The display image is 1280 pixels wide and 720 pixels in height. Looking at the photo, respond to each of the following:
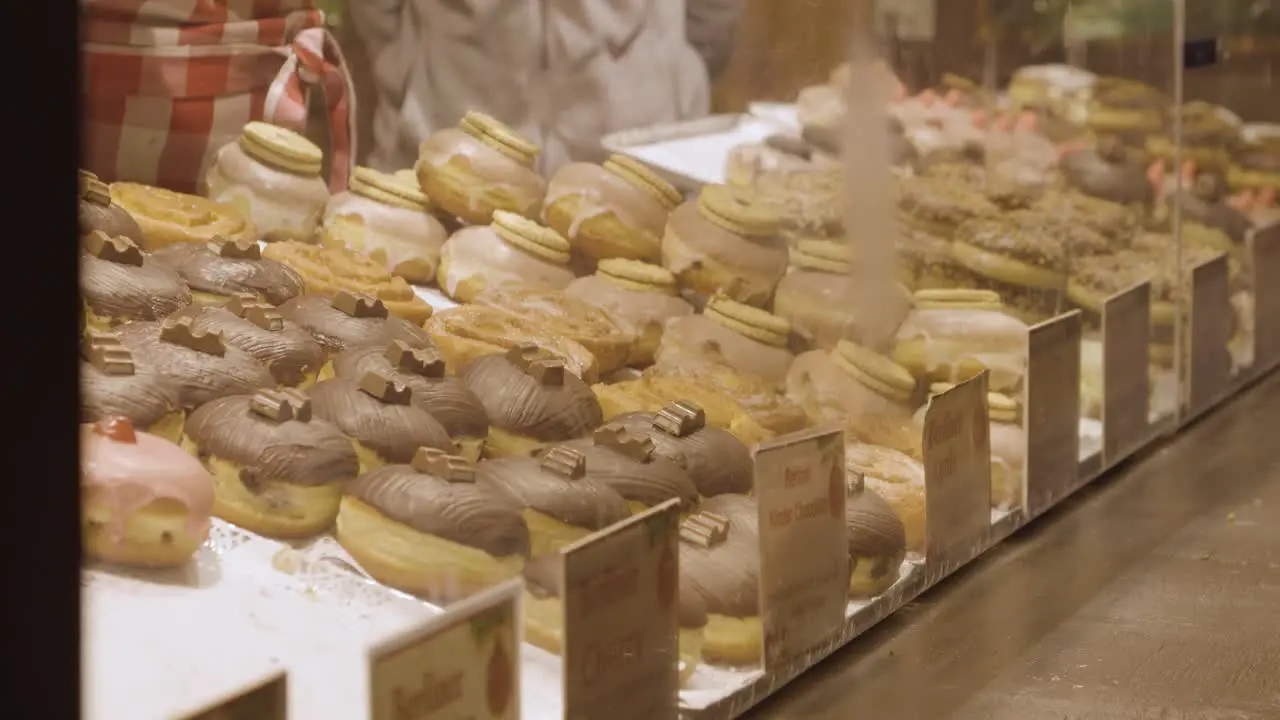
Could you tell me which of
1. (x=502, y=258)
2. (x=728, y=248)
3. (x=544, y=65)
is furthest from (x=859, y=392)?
(x=544, y=65)

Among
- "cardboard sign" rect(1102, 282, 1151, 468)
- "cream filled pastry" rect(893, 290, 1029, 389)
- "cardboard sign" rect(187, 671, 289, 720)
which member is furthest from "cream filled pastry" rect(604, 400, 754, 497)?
"cardboard sign" rect(1102, 282, 1151, 468)

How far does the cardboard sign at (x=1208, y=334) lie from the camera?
2596 mm

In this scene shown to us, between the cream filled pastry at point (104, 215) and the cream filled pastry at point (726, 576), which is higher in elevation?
the cream filled pastry at point (104, 215)

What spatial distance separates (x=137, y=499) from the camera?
1016 mm

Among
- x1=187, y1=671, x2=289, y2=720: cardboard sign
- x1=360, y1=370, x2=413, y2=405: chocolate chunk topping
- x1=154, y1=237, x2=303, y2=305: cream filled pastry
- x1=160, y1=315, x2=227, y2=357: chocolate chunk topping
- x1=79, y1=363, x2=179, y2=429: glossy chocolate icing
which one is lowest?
x1=187, y1=671, x2=289, y2=720: cardboard sign

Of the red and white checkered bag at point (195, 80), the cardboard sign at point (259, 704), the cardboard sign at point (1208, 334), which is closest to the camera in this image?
the cardboard sign at point (259, 704)

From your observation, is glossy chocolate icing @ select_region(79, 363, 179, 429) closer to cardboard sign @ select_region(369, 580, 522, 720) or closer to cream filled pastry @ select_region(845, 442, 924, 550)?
cardboard sign @ select_region(369, 580, 522, 720)

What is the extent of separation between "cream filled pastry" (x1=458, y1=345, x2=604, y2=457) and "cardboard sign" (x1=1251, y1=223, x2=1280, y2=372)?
189 cm

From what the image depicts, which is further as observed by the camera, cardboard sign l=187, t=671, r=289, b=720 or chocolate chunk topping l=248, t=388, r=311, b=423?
chocolate chunk topping l=248, t=388, r=311, b=423

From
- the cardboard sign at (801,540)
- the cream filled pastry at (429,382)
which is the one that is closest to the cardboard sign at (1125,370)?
the cardboard sign at (801,540)

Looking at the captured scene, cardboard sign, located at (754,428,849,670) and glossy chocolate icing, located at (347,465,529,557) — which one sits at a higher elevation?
glossy chocolate icing, located at (347,465,529,557)

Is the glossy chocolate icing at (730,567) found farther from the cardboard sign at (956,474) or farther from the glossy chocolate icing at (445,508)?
the cardboard sign at (956,474)

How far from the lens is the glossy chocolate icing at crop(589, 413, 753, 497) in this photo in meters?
1.43

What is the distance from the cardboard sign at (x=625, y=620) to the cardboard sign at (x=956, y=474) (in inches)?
19.6
